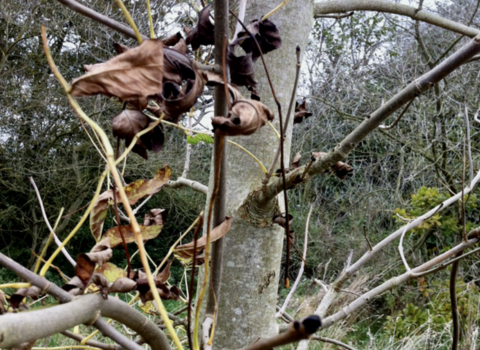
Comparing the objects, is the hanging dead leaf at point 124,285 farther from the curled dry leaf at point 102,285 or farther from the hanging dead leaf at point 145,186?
the hanging dead leaf at point 145,186

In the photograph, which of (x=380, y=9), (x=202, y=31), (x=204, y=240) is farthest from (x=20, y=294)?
(x=380, y=9)

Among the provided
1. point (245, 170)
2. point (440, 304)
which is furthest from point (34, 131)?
point (245, 170)

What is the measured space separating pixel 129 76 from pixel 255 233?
0.52 m

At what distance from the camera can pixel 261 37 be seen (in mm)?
431

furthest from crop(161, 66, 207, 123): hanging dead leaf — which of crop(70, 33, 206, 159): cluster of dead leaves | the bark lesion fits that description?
the bark lesion

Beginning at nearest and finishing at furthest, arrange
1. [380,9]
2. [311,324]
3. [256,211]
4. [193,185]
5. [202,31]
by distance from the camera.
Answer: [311,324] → [202,31] → [256,211] → [193,185] → [380,9]

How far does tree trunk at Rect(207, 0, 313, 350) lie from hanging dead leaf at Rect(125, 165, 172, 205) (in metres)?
0.24

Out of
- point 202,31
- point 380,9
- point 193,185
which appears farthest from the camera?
point 380,9

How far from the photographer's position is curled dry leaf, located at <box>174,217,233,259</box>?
42 centimetres

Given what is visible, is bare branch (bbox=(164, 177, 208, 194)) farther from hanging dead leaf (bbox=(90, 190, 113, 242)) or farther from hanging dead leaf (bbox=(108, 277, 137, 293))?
hanging dead leaf (bbox=(108, 277, 137, 293))

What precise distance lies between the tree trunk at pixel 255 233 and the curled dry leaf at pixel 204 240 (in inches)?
11.2

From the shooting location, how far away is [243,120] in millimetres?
291

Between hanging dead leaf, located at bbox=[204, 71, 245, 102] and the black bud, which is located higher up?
hanging dead leaf, located at bbox=[204, 71, 245, 102]

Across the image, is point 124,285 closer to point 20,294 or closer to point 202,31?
point 20,294
